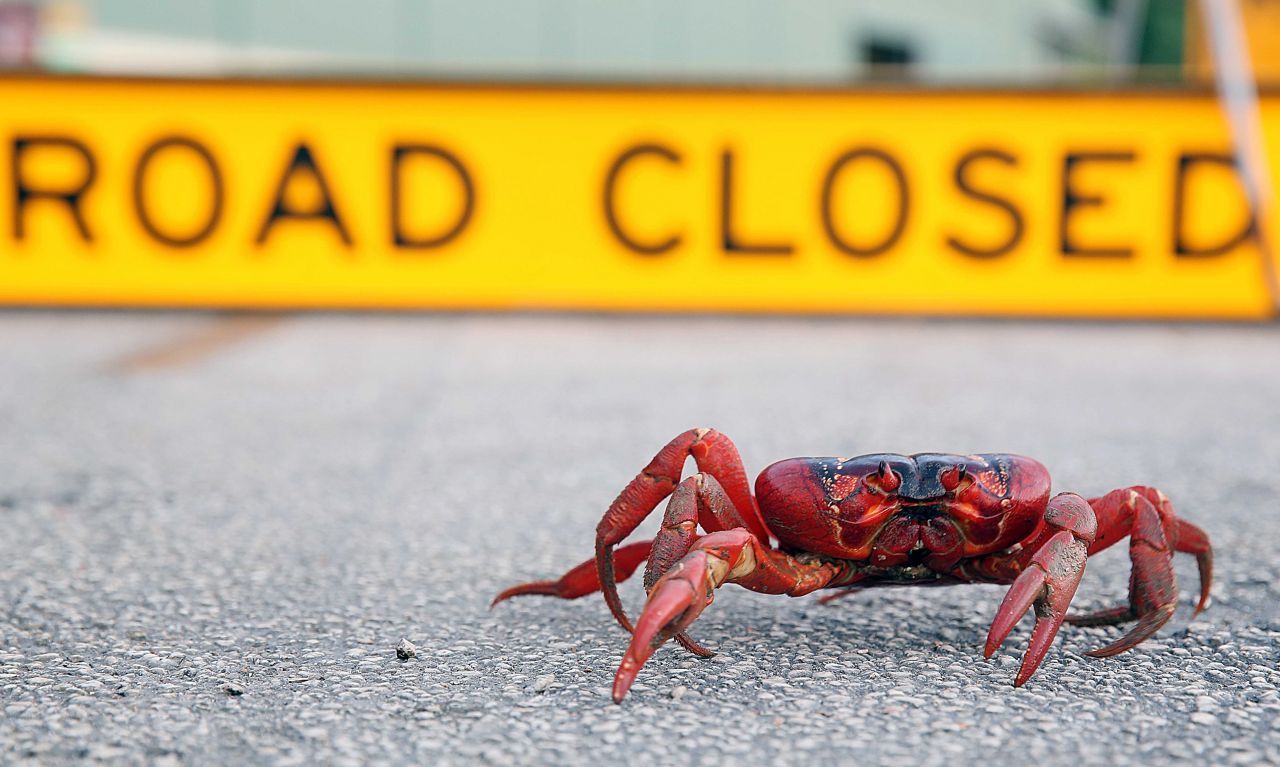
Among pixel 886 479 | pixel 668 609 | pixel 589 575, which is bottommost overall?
pixel 589 575

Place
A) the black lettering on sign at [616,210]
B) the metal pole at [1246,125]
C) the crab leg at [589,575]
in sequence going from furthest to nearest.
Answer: the black lettering on sign at [616,210] < the metal pole at [1246,125] < the crab leg at [589,575]

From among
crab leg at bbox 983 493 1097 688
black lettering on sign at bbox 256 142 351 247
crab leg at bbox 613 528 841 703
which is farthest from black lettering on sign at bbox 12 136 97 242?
crab leg at bbox 983 493 1097 688

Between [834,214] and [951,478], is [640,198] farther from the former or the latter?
[951,478]

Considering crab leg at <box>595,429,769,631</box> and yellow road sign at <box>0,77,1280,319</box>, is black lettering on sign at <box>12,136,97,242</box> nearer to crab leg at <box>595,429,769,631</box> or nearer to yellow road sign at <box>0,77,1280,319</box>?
yellow road sign at <box>0,77,1280,319</box>

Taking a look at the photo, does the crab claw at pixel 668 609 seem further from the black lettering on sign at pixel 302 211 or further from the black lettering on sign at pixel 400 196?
the black lettering on sign at pixel 302 211

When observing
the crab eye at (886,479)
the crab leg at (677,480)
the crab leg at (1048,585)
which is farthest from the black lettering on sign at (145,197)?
the crab leg at (1048,585)

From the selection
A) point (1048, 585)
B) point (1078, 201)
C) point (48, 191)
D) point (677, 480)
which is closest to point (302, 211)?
point (48, 191)

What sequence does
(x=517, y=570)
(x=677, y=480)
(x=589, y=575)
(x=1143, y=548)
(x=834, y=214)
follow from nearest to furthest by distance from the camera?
(x=1143, y=548) < (x=677, y=480) < (x=589, y=575) < (x=517, y=570) < (x=834, y=214)
